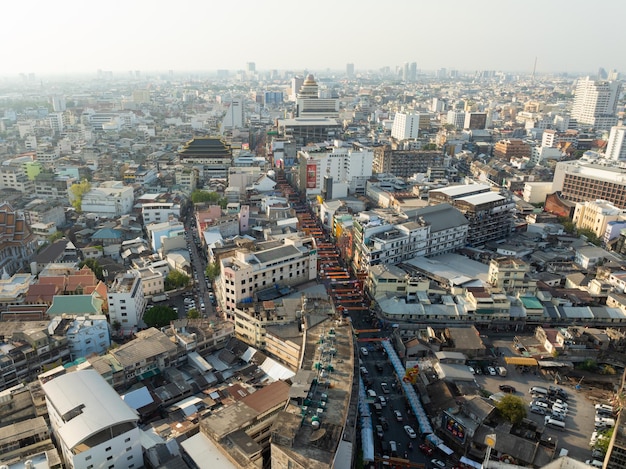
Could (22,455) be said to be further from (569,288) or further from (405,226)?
(569,288)

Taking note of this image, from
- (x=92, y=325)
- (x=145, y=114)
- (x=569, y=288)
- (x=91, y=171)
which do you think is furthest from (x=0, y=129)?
(x=569, y=288)

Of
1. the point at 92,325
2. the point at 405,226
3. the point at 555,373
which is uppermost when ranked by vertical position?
the point at 405,226

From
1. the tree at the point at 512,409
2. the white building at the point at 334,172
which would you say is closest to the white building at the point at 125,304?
the tree at the point at 512,409

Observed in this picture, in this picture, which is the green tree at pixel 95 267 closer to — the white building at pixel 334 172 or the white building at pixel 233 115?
the white building at pixel 334 172

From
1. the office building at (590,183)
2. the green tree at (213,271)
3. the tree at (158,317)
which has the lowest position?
the tree at (158,317)

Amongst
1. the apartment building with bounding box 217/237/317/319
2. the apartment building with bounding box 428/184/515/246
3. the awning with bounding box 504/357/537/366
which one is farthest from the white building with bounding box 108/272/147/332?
the apartment building with bounding box 428/184/515/246

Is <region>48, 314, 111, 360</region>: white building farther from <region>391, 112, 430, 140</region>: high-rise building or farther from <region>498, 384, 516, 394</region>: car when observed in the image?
<region>391, 112, 430, 140</region>: high-rise building

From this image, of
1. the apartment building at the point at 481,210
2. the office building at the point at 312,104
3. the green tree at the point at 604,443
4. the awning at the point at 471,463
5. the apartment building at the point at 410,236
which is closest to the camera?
the awning at the point at 471,463
